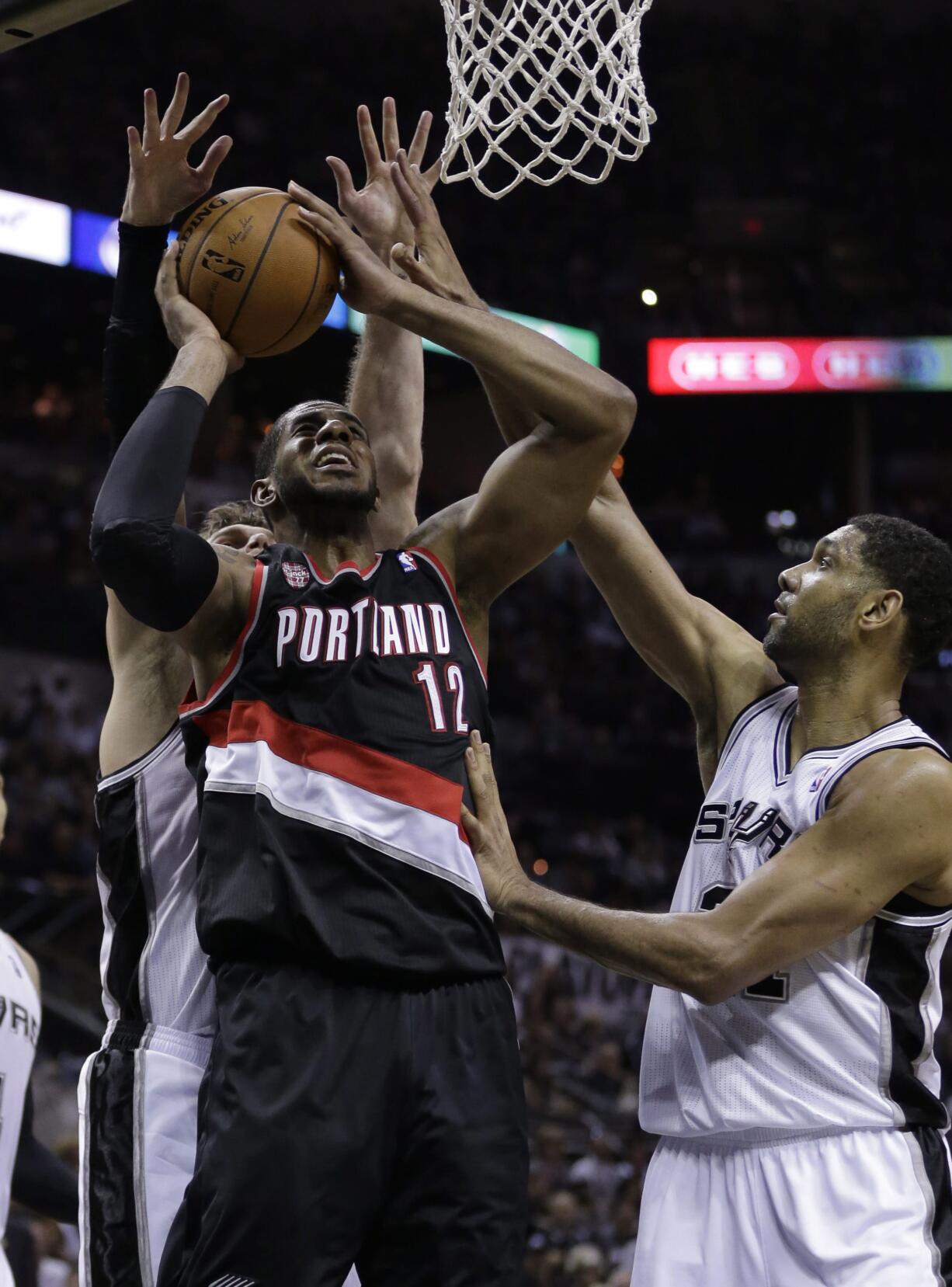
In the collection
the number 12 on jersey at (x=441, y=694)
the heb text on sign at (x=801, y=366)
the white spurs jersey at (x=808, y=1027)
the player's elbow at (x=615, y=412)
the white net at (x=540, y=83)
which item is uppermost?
the heb text on sign at (x=801, y=366)

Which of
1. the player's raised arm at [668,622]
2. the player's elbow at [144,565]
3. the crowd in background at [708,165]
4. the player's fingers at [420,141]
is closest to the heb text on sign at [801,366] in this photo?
the crowd in background at [708,165]

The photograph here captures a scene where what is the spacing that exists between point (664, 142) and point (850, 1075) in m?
14.2

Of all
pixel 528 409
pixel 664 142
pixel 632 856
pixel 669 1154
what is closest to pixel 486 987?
pixel 669 1154

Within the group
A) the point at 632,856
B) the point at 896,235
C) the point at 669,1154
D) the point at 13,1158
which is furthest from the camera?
the point at 896,235

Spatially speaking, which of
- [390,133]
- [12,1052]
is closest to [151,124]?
[390,133]

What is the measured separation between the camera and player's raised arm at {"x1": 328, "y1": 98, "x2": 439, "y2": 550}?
3180 mm

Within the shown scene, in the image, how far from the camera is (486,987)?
8.53 feet

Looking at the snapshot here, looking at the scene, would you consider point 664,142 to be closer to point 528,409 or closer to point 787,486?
point 787,486

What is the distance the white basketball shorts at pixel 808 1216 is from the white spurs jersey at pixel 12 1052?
1480 millimetres

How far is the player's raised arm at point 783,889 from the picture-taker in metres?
2.65

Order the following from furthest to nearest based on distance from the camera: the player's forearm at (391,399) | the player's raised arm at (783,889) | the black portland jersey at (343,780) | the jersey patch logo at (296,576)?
the player's forearm at (391,399) < the jersey patch logo at (296,576) < the player's raised arm at (783,889) < the black portland jersey at (343,780)

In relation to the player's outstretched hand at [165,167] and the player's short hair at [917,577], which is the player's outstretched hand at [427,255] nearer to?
the player's outstretched hand at [165,167]

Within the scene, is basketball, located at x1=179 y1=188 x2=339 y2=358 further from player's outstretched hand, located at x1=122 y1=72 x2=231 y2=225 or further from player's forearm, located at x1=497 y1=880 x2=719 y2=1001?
player's forearm, located at x1=497 y1=880 x2=719 y2=1001

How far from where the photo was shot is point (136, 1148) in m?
2.69
